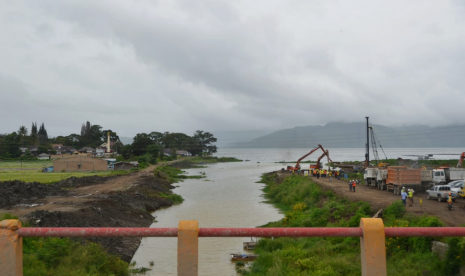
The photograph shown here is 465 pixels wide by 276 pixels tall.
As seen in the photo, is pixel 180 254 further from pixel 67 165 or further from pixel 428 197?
pixel 67 165

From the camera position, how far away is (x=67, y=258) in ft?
42.7

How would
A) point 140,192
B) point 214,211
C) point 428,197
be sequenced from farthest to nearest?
point 140,192 → point 214,211 → point 428,197

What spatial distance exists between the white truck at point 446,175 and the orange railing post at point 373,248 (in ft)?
114

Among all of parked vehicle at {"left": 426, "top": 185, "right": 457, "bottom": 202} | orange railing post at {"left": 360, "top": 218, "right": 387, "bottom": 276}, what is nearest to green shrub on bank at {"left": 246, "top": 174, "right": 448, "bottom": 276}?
orange railing post at {"left": 360, "top": 218, "right": 387, "bottom": 276}

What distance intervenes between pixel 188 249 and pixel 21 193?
33260 millimetres

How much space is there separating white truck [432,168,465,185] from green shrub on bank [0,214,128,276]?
31.3m

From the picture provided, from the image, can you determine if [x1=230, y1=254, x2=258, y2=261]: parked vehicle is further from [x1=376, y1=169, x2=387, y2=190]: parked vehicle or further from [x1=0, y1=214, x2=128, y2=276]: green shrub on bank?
[x1=376, y1=169, x2=387, y2=190]: parked vehicle

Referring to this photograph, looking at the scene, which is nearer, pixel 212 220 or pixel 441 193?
pixel 441 193

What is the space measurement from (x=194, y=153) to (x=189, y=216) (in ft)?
502

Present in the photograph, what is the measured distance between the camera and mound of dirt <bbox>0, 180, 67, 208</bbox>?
92.8 feet

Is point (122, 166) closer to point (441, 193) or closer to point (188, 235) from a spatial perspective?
point (441, 193)

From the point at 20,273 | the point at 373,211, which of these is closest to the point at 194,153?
the point at 373,211

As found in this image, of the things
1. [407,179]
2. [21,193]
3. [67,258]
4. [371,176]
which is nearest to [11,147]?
[21,193]

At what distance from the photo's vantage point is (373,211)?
2122 cm
